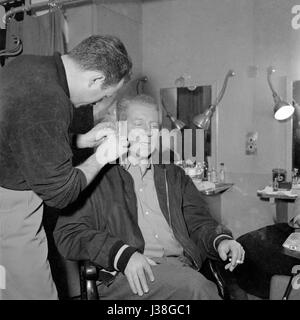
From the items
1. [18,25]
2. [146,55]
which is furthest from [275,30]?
[18,25]

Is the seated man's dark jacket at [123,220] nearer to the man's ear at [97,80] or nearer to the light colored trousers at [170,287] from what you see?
the light colored trousers at [170,287]

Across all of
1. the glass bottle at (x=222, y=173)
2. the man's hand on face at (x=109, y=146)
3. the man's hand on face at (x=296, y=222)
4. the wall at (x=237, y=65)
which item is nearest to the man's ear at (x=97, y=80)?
the man's hand on face at (x=109, y=146)

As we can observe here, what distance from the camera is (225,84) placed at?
129 centimetres

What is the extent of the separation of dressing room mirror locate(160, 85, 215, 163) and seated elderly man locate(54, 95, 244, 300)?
92 millimetres

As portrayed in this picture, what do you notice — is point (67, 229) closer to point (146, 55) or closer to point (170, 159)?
point (170, 159)

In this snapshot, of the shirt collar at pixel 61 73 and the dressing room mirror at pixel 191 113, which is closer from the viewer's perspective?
the shirt collar at pixel 61 73

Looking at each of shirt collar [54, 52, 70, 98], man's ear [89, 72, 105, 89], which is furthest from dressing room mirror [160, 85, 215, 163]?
shirt collar [54, 52, 70, 98]

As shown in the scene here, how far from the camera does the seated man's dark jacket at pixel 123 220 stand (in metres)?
1.06

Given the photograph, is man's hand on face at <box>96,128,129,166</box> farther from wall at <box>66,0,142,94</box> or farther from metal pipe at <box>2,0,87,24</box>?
metal pipe at <box>2,0,87,24</box>

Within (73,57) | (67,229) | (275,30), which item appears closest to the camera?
(73,57)

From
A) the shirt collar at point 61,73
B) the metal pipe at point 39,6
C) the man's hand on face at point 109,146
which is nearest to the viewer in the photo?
the shirt collar at point 61,73

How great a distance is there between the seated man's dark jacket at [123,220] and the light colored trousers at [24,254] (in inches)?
3.1

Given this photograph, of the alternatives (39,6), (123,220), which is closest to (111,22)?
(39,6)
